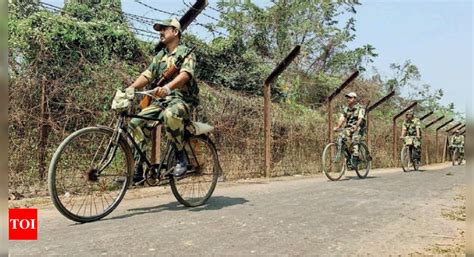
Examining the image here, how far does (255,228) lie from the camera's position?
376 centimetres

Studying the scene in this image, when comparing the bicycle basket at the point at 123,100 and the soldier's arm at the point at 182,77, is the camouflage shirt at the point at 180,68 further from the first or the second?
the bicycle basket at the point at 123,100

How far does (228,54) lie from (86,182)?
12.1m

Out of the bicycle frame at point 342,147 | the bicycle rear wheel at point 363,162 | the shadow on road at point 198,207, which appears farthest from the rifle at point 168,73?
the bicycle rear wheel at point 363,162

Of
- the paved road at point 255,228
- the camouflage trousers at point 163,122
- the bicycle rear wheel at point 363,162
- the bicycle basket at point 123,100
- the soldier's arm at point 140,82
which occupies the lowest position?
the paved road at point 255,228

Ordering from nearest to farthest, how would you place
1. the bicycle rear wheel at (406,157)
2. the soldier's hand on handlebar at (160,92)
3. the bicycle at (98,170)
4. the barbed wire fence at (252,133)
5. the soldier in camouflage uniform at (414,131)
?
the bicycle at (98,170)
the soldier's hand on handlebar at (160,92)
the barbed wire fence at (252,133)
the bicycle rear wheel at (406,157)
the soldier in camouflage uniform at (414,131)

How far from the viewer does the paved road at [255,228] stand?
3.12 m

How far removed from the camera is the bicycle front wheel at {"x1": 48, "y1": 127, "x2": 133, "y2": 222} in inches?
153

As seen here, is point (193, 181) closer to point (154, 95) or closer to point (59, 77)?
point (154, 95)

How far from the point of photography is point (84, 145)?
3949 mm

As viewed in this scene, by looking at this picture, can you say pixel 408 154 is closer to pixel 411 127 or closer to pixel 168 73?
pixel 411 127

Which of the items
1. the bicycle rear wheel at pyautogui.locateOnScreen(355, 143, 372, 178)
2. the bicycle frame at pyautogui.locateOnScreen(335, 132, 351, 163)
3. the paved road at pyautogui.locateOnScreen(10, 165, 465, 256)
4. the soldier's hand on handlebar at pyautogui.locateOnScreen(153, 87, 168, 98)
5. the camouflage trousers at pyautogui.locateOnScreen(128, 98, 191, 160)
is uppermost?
the soldier's hand on handlebar at pyautogui.locateOnScreen(153, 87, 168, 98)

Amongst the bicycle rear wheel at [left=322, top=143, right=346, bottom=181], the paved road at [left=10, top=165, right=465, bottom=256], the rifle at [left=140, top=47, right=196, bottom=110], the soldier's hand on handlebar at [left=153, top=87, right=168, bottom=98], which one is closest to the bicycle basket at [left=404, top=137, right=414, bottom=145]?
the bicycle rear wheel at [left=322, top=143, right=346, bottom=181]

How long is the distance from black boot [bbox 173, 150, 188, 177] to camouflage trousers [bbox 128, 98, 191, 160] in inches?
6.8

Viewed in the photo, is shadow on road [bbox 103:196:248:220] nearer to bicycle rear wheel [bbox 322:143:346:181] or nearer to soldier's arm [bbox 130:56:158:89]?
soldier's arm [bbox 130:56:158:89]
